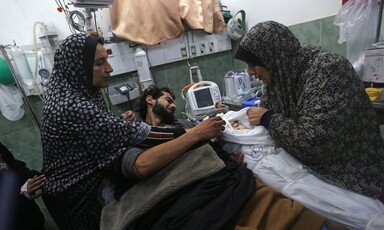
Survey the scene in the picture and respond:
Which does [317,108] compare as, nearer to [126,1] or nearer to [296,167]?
[296,167]

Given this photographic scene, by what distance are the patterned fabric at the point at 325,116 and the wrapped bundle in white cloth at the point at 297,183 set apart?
7 centimetres

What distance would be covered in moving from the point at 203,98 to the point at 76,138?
1414 mm

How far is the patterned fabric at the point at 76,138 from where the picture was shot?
966 mm

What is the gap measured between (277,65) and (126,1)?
1851 mm

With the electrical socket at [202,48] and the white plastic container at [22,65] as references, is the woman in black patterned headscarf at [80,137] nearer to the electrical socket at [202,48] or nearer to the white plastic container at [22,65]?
the white plastic container at [22,65]

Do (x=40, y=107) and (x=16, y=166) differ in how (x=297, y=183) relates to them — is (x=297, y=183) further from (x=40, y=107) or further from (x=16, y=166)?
(x=40, y=107)

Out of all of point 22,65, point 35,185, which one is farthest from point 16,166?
point 22,65

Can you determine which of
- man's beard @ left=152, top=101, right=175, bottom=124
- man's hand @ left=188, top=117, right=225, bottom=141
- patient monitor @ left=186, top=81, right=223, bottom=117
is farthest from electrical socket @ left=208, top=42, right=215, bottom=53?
man's hand @ left=188, top=117, right=225, bottom=141

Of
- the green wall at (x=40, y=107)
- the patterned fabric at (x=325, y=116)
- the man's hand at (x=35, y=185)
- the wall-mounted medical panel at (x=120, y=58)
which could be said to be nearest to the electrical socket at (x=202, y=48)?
the green wall at (x=40, y=107)

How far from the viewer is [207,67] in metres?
2.98

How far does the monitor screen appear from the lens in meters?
2.14

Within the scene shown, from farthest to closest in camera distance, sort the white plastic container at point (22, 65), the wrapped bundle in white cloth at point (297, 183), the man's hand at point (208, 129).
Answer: the white plastic container at point (22, 65), the man's hand at point (208, 129), the wrapped bundle in white cloth at point (297, 183)

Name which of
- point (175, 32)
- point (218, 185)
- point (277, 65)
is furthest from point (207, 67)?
point (218, 185)

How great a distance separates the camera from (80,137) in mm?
986
